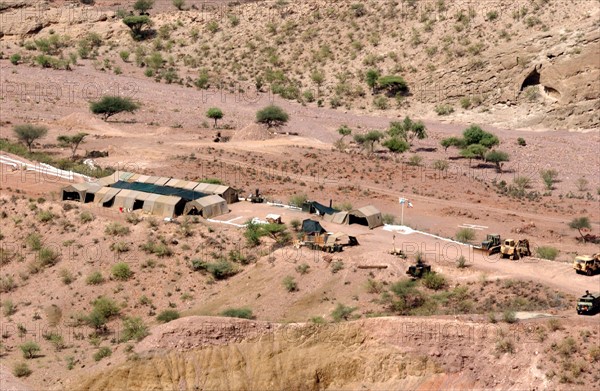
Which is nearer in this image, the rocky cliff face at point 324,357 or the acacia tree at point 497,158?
the rocky cliff face at point 324,357

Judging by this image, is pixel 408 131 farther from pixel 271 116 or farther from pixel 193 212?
pixel 193 212

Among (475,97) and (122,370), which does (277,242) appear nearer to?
(122,370)

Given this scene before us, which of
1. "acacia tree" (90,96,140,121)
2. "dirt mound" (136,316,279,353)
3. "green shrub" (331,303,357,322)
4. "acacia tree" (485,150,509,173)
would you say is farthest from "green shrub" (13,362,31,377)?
"acacia tree" (90,96,140,121)

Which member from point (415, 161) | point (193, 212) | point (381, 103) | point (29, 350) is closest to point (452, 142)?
point (415, 161)

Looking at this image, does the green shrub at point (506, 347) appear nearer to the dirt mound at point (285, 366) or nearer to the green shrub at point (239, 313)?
the dirt mound at point (285, 366)

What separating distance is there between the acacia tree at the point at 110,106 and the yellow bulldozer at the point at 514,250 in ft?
126

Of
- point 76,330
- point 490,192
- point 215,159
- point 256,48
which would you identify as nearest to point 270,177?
point 215,159

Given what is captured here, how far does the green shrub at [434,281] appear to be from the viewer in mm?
40406

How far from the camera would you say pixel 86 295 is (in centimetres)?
4200

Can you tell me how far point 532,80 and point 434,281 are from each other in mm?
42496

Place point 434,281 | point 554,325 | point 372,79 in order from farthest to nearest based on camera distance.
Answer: point 372,79 → point 434,281 → point 554,325

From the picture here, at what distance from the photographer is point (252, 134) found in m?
70.7

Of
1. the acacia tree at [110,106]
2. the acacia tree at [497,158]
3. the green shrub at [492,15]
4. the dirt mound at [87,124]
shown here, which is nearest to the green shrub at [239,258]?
the acacia tree at [497,158]

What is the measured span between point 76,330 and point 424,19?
57327 mm
